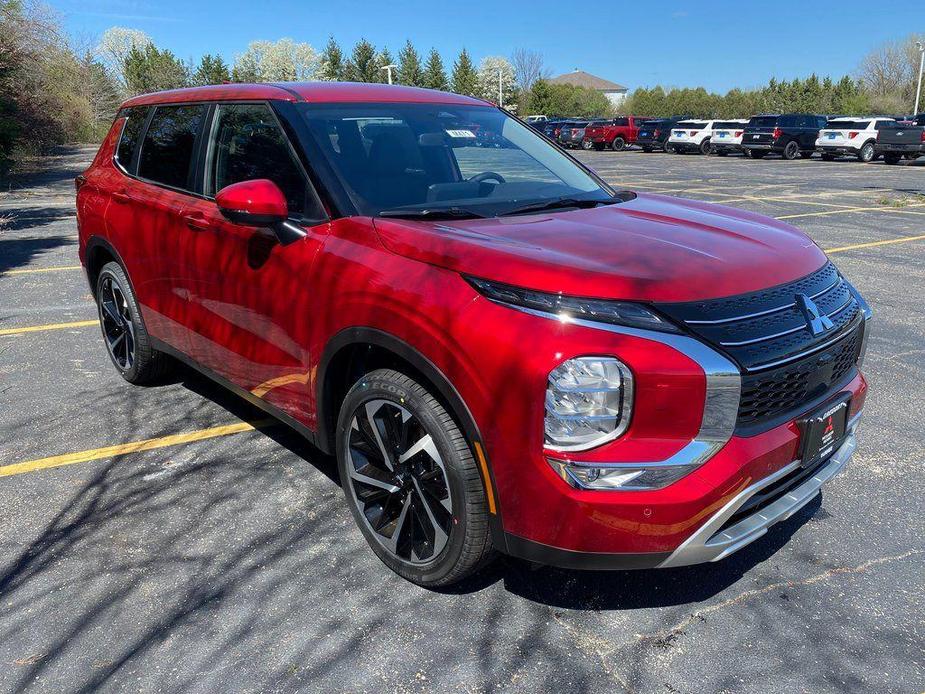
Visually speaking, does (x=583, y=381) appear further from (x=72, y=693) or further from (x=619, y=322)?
(x=72, y=693)

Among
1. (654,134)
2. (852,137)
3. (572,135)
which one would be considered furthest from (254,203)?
(572,135)

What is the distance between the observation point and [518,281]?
2398mm

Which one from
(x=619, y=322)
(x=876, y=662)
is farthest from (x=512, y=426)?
(x=876, y=662)

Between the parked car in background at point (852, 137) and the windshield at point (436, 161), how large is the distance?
28.7 m

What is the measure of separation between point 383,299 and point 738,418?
1.27m

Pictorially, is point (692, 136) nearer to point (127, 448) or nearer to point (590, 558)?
point (127, 448)

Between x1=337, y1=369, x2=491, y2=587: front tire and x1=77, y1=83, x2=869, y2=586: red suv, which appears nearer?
x1=77, y1=83, x2=869, y2=586: red suv

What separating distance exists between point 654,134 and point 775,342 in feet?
121

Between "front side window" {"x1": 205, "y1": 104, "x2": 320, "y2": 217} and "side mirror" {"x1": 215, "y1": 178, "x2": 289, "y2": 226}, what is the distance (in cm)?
15

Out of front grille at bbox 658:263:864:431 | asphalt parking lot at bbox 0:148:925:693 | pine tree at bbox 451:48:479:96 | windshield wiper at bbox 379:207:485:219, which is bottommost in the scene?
asphalt parking lot at bbox 0:148:925:693

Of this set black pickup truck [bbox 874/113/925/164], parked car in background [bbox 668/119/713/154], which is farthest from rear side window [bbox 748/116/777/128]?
black pickup truck [bbox 874/113/925/164]

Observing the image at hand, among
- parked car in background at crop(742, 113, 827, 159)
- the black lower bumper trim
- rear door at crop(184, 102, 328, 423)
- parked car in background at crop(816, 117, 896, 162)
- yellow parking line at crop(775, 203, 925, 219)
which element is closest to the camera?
the black lower bumper trim

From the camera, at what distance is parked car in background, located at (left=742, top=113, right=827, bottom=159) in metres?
30.8

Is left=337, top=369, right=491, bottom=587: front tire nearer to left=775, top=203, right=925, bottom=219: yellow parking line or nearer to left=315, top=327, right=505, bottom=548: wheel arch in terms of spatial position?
left=315, top=327, right=505, bottom=548: wheel arch
